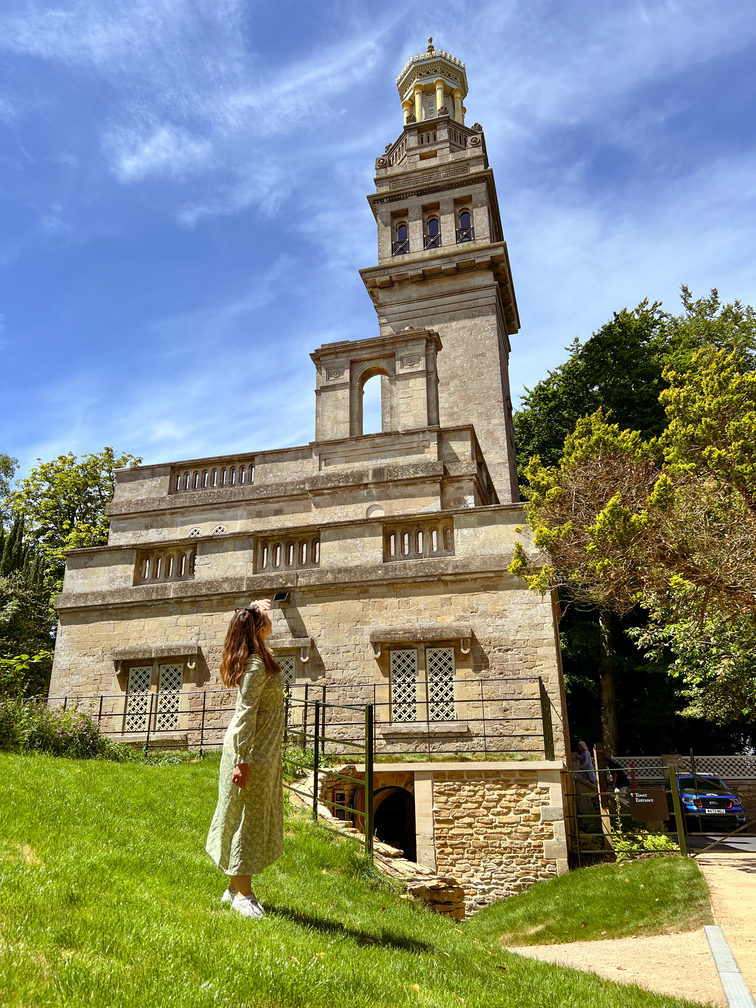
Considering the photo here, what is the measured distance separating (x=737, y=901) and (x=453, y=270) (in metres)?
22.1

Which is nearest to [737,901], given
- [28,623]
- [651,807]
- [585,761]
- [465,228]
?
[651,807]

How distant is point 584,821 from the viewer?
55.3 ft

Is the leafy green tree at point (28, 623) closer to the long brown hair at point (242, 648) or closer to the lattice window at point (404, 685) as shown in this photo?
the lattice window at point (404, 685)

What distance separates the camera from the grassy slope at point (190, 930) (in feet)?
12.7

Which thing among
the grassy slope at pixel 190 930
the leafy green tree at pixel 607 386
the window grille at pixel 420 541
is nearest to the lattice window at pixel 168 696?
the window grille at pixel 420 541

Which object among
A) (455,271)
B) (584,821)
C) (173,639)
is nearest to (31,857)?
(173,639)

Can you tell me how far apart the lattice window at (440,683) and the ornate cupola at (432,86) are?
24.7 metres

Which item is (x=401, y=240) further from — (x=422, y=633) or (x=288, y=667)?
(x=288, y=667)

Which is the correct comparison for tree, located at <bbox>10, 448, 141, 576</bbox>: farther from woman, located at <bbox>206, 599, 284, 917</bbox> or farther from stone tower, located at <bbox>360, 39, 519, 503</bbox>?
woman, located at <bbox>206, 599, 284, 917</bbox>

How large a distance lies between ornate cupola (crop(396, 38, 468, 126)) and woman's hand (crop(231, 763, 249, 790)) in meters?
31.8

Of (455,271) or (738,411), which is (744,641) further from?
(455,271)

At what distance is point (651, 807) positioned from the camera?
13.2 meters

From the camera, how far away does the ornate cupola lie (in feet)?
105

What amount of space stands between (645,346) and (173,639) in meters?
23.3
